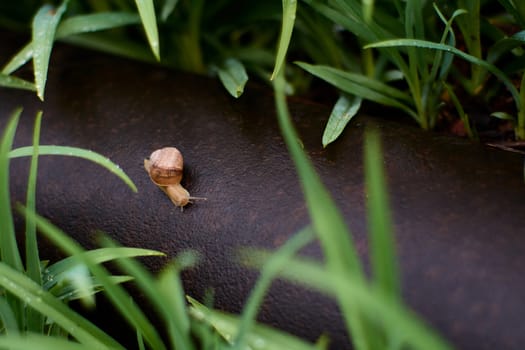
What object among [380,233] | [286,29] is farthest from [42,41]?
[380,233]

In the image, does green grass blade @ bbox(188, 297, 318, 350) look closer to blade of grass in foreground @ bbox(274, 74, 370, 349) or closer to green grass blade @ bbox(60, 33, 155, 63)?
blade of grass in foreground @ bbox(274, 74, 370, 349)

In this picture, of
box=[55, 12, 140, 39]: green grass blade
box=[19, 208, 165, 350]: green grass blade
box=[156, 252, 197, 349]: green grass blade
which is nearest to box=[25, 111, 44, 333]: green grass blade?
box=[19, 208, 165, 350]: green grass blade

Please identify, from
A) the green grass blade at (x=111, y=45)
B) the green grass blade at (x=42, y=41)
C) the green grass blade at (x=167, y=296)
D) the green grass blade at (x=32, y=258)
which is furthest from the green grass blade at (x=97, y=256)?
the green grass blade at (x=111, y=45)

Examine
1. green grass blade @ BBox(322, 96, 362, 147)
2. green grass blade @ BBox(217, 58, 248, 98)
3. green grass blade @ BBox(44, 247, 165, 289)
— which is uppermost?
green grass blade @ BBox(217, 58, 248, 98)

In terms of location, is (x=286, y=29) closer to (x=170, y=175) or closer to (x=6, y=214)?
(x=170, y=175)

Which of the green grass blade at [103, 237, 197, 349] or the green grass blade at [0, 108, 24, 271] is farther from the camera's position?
the green grass blade at [0, 108, 24, 271]

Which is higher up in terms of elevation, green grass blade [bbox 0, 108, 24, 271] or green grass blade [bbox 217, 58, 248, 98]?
green grass blade [bbox 217, 58, 248, 98]
